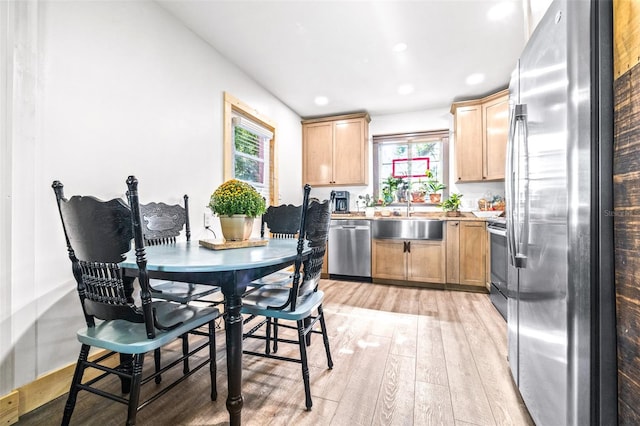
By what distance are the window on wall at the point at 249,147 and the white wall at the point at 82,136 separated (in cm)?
37

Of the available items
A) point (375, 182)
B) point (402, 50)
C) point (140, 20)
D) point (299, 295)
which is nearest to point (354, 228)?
point (375, 182)

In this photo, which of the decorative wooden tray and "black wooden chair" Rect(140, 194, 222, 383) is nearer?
the decorative wooden tray

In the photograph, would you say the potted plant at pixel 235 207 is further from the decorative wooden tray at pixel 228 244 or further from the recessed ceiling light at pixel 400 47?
the recessed ceiling light at pixel 400 47

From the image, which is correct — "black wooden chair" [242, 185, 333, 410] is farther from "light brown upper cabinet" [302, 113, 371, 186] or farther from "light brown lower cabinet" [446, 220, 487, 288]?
"light brown upper cabinet" [302, 113, 371, 186]

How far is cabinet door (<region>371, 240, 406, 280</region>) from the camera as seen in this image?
150 inches

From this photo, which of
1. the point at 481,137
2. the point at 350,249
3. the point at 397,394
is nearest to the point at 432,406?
the point at 397,394

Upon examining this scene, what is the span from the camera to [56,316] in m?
1.54

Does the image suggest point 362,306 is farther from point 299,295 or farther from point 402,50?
point 402,50

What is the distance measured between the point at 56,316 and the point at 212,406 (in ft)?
3.28

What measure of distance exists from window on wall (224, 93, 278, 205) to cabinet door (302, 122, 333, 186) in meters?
0.93

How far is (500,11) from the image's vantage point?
220 centimetres

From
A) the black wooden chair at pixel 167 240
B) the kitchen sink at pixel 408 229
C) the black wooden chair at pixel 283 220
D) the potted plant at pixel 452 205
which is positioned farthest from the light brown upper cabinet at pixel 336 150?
the black wooden chair at pixel 167 240

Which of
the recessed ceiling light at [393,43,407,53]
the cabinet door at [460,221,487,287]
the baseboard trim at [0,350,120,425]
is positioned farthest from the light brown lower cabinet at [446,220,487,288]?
the baseboard trim at [0,350,120,425]

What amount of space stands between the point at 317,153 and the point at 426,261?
7.66ft
